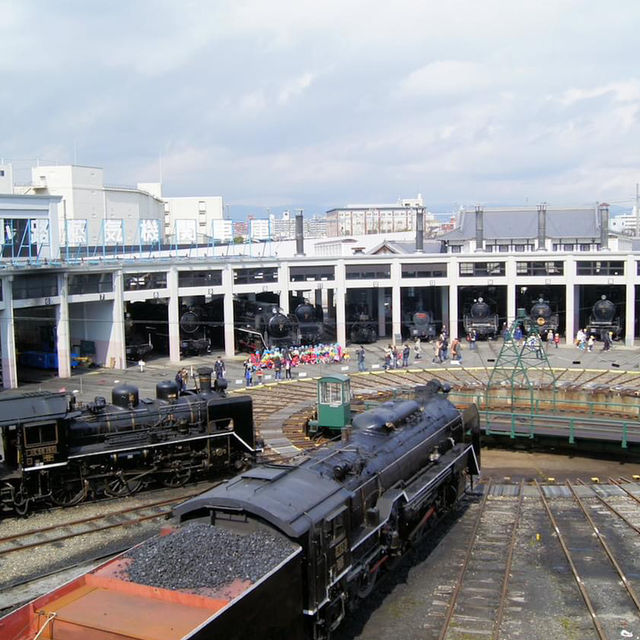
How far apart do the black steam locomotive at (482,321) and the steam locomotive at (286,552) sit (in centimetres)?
4040

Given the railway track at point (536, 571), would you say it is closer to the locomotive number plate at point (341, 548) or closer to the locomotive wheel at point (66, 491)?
the locomotive number plate at point (341, 548)

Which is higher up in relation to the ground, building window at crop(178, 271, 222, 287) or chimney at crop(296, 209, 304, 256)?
chimney at crop(296, 209, 304, 256)

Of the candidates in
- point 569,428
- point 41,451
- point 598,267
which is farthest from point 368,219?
point 41,451

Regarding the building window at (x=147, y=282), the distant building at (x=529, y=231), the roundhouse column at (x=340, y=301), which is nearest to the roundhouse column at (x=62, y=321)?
the building window at (x=147, y=282)

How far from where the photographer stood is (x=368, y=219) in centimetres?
14138

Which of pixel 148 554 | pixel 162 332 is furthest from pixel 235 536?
pixel 162 332

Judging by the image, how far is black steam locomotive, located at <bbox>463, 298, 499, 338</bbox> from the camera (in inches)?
2186

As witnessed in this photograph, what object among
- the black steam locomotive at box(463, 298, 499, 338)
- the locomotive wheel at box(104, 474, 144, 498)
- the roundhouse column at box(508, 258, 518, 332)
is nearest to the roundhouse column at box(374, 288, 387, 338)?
the black steam locomotive at box(463, 298, 499, 338)

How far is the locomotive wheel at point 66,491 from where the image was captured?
20380 mm

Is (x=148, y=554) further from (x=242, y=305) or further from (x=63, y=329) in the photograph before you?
(x=242, y=305)

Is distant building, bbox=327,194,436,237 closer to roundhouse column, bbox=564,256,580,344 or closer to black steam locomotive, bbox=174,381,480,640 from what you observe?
roundhouse column, bbox=564,256,580,344

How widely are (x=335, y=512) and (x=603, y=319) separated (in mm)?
47888

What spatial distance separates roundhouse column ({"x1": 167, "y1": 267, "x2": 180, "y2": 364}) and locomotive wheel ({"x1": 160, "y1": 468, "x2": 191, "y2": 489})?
26.3 m

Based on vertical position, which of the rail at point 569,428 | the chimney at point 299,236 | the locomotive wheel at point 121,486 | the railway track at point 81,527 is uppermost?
the chimney at point 299,236
